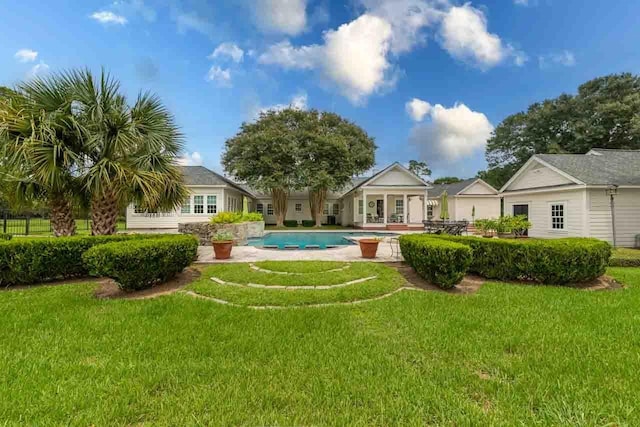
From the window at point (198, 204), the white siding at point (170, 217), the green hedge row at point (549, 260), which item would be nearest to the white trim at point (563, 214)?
the green hedge row at point (549, 260)

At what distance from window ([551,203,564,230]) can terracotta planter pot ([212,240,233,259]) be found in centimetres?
1593

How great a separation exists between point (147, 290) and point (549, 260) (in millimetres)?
8868

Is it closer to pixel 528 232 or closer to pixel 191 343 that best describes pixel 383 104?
pixel 528 232

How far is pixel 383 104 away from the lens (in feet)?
72.4

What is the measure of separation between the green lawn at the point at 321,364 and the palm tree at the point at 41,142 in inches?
146

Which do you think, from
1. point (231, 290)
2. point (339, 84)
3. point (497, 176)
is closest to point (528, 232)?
point (339, 84)

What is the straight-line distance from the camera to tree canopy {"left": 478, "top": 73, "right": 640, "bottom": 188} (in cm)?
2995

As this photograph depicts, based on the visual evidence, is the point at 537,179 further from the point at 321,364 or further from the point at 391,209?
the point at 321,364

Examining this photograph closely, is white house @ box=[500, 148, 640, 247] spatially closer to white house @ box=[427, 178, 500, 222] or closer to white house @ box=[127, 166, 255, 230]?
white house @ box=[427, 178, 500, 222]

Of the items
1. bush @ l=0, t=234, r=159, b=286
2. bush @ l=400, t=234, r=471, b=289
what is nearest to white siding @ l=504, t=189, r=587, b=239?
Answer: bush @ l=400, t=234, r=471, b=289

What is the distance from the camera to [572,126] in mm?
33000

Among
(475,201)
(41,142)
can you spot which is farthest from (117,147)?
(475,201)

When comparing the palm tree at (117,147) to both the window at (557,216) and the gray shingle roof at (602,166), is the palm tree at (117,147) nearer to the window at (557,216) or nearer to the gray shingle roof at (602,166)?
the gray shingle roof at (602,166)

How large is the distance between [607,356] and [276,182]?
23695 millimetres
